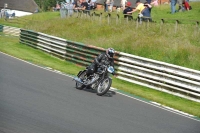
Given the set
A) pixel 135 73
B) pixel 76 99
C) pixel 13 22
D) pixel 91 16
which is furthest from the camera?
pixel 13 22

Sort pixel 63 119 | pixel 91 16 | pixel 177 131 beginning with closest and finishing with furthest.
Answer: pixel 63 119 → pixel 177 131 → pixel 91 16

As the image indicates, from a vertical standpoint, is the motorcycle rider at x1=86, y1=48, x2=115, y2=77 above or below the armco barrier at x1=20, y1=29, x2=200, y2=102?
above

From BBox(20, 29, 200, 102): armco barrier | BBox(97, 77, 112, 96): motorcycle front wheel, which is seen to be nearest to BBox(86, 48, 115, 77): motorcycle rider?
BBox(97, 77, 112, 96): motorcycle front wheel

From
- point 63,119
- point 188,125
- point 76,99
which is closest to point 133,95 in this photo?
point 76,99

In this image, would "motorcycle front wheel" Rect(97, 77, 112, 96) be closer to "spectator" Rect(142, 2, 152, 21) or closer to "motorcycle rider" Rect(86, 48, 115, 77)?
"motorcycle rider" Rect(86, 48, 115, 77)

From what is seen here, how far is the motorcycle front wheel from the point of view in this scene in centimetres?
1455

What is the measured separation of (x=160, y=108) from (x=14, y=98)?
4.36m

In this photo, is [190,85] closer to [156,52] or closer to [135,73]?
[135,73]

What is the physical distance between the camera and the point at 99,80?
597 inches

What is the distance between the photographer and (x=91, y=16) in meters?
32.3

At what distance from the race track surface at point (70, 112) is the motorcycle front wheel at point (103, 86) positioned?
0.15 m

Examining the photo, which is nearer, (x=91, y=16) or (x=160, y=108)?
(x=160, y=108)

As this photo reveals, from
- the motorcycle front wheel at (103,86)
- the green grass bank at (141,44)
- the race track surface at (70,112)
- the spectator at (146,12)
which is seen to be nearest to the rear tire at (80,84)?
the race track surface at (70,112)

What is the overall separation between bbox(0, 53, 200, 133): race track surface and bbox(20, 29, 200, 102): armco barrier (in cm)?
226
